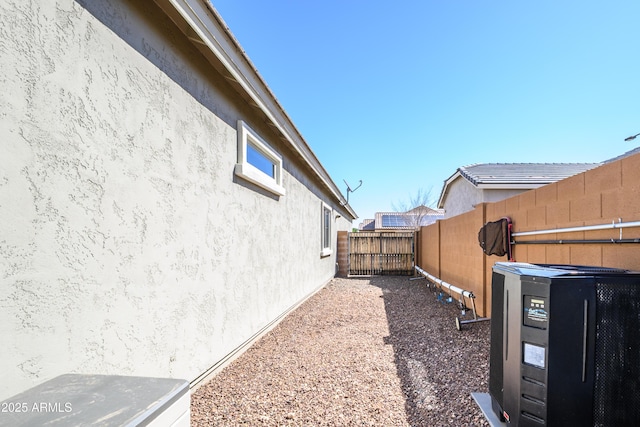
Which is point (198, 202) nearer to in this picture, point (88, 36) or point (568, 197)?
point (88, 36)

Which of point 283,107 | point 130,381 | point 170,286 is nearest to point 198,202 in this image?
point 170,286

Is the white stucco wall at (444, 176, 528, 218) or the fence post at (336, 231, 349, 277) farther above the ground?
the white stucco wall at (444, 176, 528, 218)

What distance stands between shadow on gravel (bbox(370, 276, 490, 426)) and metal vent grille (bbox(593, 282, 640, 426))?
102 centimetres

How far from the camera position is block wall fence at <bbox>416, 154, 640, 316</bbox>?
2332 mm

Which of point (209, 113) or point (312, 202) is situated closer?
point (209, 113)

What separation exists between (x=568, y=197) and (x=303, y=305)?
557 cm

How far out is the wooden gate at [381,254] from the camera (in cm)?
1280

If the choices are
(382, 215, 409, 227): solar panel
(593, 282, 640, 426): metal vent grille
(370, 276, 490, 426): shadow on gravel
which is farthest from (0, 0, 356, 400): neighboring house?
(382, 215, 409, 227): solar panel

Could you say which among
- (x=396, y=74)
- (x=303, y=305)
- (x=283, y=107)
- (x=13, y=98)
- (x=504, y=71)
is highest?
(x=396, y=74)

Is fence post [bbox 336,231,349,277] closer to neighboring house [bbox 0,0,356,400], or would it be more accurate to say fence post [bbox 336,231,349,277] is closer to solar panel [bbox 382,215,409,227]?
neighboring house [bbox 0,0,356,400]

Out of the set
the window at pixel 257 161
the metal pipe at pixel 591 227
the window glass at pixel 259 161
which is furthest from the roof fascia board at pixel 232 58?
the metal pipe at pixel 591 227

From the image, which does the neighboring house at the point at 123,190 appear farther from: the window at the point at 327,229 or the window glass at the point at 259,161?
the window at the point at 327,229

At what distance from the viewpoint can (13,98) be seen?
144 centimetres

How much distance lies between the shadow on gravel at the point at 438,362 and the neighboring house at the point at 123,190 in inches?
89.1
